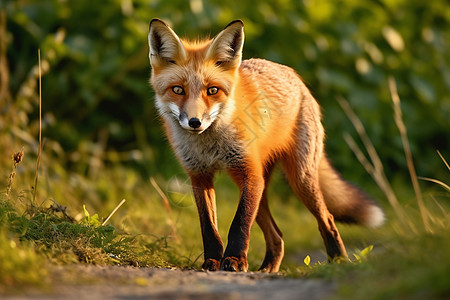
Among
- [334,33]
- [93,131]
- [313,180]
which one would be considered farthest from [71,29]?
[313,180]

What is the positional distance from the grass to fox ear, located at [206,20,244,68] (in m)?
0.86

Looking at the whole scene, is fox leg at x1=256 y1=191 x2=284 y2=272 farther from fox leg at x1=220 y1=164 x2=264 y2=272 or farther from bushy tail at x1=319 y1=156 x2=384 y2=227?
fox leg at x1=220 y1=164 x2=264 y2=272

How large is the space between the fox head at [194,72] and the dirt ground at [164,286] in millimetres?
1140

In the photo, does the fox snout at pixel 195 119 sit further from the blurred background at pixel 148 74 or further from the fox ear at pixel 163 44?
the blurred background at pixel 148 74

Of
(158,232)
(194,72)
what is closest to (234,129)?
(194,72)

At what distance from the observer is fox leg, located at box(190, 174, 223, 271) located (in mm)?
→ 4156

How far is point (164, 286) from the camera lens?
2.85 metres

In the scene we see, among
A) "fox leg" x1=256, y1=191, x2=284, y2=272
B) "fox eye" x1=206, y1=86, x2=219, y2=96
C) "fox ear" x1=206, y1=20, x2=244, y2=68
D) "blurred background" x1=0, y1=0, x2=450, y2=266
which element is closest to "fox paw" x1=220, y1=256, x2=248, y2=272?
"fox leg" x1=256, y1=191, x2=284, y2=272

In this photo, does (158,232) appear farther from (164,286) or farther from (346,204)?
(164,286)

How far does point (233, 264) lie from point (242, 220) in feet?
1.06

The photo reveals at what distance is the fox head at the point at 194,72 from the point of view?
161 inches

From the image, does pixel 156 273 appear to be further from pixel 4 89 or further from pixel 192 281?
pixel 4 89

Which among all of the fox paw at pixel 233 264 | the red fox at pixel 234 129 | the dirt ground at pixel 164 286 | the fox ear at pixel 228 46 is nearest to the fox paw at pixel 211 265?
the red fox at pixel 234 129

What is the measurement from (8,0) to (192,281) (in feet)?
16.4
